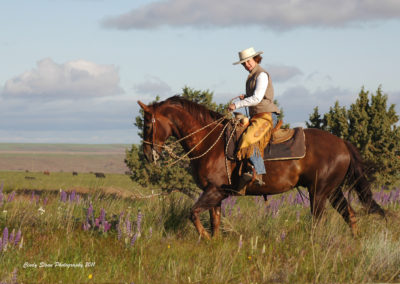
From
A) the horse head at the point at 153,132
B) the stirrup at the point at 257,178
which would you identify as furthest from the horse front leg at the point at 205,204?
the horse head at the point at 153,132

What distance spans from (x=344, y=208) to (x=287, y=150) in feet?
5.24

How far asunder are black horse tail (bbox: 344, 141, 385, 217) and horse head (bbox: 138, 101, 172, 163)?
3.49m

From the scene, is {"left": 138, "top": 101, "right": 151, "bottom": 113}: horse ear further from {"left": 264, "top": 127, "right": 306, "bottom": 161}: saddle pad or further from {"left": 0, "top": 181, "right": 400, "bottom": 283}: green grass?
{"left": 264, "top": 127, "right": 306, "bottom": 161}: saddle pad

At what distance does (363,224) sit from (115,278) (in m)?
5.02

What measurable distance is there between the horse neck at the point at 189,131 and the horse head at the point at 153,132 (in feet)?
0.62

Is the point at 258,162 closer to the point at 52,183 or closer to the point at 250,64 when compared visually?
the point at 250,64

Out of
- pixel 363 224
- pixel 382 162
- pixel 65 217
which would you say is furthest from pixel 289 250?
pixel 382 162

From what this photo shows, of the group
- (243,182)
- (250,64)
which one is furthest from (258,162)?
(250,64)

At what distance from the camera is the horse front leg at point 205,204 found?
24.4 ft

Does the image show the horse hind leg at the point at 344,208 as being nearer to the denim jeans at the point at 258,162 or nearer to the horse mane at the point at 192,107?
the denim jeans at the point at 258,162

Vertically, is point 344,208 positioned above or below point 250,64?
below

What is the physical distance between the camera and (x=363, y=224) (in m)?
8.62

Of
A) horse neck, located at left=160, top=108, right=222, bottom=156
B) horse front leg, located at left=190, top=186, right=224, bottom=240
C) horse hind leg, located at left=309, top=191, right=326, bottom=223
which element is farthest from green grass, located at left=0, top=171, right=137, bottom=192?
horse hind leg, located at left=309, top=191, right=326, bottom=223

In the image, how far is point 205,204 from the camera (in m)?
7.58
